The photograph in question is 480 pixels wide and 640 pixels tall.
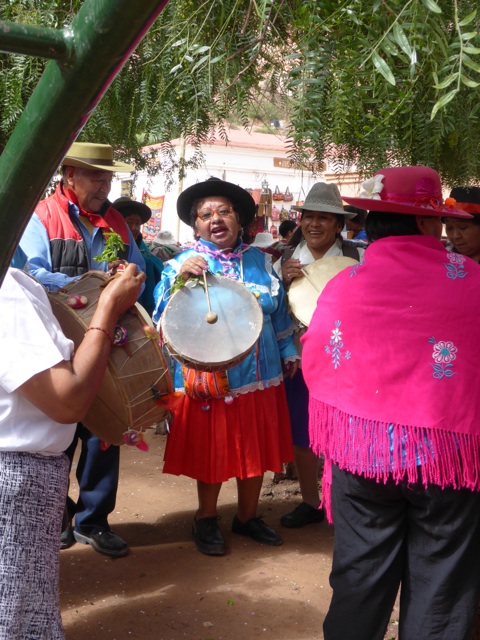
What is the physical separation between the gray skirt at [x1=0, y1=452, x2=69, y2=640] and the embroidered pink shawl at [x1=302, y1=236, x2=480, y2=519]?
950 mm

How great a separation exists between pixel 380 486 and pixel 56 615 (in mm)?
1122

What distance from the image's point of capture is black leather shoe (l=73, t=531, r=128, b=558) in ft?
13.7

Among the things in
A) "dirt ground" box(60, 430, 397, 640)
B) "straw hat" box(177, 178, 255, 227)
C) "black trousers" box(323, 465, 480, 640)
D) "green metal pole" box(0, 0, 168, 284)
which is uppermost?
"straw hat" box(177, 178, 255, 227)

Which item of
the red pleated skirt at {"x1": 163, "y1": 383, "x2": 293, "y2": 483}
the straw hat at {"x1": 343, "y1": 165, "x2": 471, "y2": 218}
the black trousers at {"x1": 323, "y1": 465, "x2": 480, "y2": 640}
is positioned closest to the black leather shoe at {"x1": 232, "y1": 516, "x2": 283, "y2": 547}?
the red pleated skirt at {"x1": 163, "y1": 383, "x2": 293, "y2": 483}

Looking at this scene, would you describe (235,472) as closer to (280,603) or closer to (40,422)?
(280,603)

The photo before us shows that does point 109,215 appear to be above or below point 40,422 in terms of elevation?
above

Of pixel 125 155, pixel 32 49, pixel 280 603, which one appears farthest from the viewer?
pixel 125 155

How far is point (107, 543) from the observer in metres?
4.18

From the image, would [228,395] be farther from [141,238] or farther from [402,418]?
[141,238]

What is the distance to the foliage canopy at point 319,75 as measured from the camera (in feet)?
7.25

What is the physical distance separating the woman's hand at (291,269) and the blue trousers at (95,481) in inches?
54.7

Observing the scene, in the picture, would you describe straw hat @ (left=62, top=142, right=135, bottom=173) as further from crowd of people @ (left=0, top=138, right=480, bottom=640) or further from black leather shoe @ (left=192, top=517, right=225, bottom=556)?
black leather shoe @ (left=192, top=517, right=225, bottom=556)

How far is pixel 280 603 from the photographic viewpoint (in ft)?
12.3

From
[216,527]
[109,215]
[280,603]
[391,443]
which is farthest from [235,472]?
[391,443]
